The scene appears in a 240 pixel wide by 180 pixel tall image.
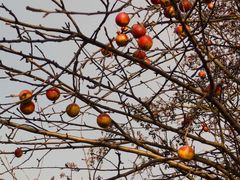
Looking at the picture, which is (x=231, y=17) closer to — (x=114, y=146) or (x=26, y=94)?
(x=114, y=146)

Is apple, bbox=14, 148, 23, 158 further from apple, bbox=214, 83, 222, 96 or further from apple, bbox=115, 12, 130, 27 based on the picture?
apple, bbox=214, 83, 222, 96

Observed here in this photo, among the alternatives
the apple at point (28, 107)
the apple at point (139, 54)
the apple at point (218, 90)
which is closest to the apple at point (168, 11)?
the apple at point (139, 54)

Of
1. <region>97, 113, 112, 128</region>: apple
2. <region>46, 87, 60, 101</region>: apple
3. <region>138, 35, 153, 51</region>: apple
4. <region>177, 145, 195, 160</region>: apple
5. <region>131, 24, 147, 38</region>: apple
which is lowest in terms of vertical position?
<region>177, 145, 195, 160</region>: apple

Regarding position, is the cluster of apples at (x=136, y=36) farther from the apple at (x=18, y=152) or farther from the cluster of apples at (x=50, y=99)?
the apple at (x=18, y=152)

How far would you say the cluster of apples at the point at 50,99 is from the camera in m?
2.79

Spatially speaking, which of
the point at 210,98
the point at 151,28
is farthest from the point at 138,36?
the point at 210,98

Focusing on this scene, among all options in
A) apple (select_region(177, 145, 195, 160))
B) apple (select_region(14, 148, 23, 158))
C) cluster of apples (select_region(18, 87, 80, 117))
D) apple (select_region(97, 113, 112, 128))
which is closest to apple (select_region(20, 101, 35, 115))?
cluster of apples (select_region(18, 87, 80, 117))

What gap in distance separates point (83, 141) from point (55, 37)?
117 centimetres

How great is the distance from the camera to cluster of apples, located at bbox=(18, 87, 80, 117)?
2785 mm

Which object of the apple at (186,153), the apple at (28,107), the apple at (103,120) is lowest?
the apple at (186,153)

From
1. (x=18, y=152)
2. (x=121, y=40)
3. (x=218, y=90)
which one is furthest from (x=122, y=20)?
(x=18, y=152)

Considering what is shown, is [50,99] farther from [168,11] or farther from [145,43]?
[168,11]

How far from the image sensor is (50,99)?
9.52 feet

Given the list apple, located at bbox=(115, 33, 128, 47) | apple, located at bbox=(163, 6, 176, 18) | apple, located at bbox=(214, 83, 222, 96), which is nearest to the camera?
apple, located at bbox=(163, 6, 176, 18)
